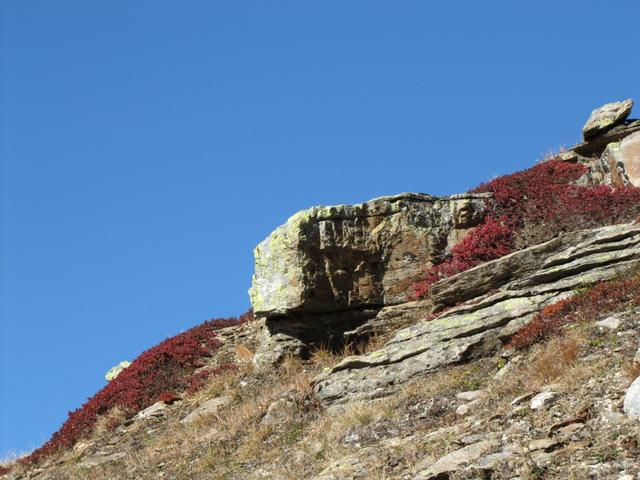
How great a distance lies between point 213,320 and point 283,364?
26.2ft

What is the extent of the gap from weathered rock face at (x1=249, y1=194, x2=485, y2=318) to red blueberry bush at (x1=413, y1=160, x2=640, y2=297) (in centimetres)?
72

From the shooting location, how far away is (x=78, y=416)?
24.3m

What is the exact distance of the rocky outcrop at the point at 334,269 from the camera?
2144 centimetres

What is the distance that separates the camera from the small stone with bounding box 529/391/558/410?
1072 centimetres

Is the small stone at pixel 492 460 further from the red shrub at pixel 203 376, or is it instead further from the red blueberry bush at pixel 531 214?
the red shrub at pixel 203 376

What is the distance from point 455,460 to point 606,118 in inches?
761

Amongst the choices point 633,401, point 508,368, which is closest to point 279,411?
point 508,368

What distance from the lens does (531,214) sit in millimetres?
23438

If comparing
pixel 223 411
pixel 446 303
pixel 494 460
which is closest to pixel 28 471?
pixel 223 411

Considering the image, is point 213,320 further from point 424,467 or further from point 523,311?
point 424,467

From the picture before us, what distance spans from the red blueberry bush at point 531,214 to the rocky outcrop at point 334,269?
2.72 ft

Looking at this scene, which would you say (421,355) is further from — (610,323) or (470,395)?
(610,323)

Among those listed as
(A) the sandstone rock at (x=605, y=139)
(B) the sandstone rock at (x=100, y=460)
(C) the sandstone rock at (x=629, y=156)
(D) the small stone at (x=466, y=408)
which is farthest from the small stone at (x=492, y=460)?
(A) the sandstone rock at (x=605, y=139)

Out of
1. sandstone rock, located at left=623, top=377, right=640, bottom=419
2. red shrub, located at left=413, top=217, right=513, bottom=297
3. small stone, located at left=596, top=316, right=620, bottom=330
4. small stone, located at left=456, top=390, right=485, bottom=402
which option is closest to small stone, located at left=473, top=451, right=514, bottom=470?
sandstone rock, located at left=623, top=377, right=640, bottom=419
